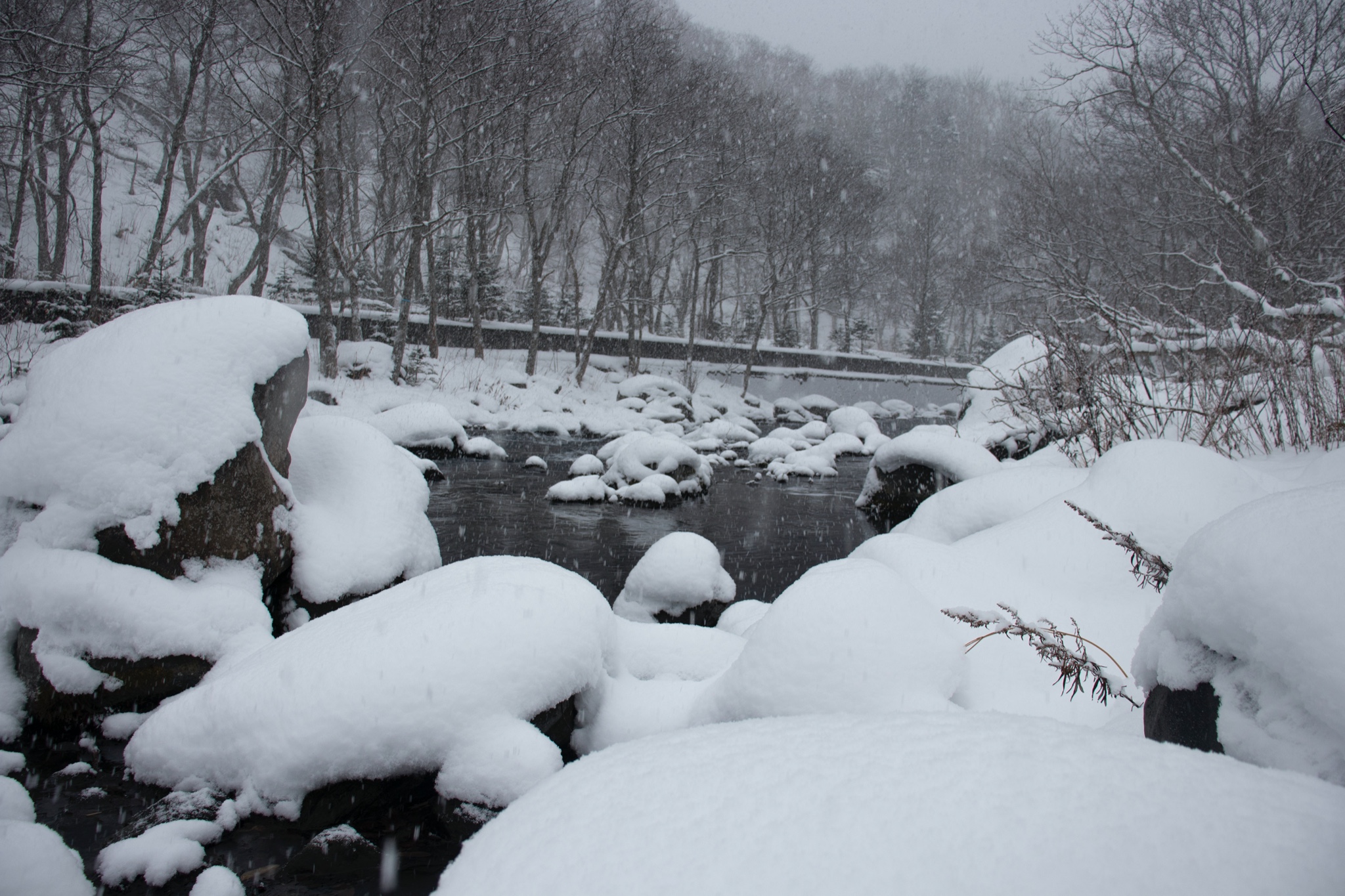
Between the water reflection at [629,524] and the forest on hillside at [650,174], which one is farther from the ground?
the forest on hillside at [650,174]

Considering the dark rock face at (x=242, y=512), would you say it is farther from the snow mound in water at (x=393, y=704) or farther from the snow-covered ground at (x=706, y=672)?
the snow mound in water at (x=393, y=704)

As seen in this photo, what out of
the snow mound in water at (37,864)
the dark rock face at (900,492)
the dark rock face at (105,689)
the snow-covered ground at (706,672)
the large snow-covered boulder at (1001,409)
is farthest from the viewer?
the dark rock face at (900,492)

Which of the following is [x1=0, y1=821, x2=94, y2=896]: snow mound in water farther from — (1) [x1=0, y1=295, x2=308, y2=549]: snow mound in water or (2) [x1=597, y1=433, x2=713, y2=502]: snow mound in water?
(2) [x1=597, y1=433, x2=713, y2=502]: snow mound in water

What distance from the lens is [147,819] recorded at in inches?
114

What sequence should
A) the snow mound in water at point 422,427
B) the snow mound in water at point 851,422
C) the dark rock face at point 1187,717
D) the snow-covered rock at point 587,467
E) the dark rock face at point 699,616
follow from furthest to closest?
1. the snow mound in water at point 851,422
2. the snow mound in water at point 422,427
3. the snow-covered rock at point 587,467
4. the dark rock face at point 699,616
5. the dark rock face at point 1187,717

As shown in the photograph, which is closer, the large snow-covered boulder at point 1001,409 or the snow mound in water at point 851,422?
the large snow-covered boulder at point 1001,409

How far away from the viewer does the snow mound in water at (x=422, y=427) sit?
493 inches

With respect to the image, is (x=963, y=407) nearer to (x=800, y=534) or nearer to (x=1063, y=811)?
(x=800, y=534)

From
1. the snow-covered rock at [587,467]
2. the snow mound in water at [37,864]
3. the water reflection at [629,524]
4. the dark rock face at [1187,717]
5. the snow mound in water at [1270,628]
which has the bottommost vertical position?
the water reflection at [629,524]

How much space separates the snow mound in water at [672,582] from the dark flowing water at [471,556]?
0.69 m

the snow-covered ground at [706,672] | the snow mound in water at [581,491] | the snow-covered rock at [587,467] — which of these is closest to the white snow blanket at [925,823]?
the snow-covered ground at [706,672]

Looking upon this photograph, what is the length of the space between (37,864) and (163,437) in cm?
246

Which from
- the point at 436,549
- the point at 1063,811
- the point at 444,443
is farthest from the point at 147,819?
the point at 444,443

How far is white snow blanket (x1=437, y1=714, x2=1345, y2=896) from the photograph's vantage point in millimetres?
918
